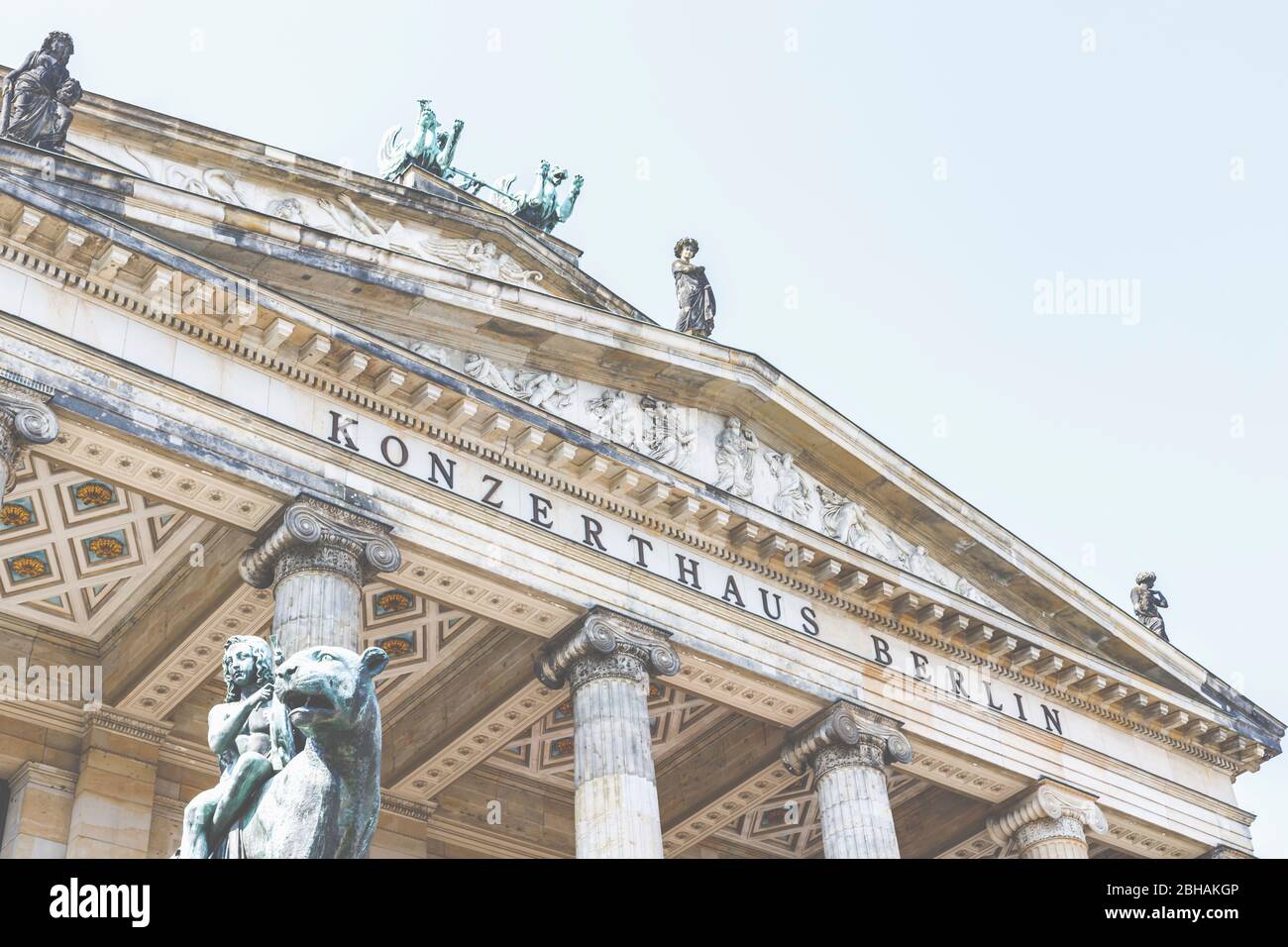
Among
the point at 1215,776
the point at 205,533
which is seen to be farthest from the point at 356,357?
the point at 1215,776

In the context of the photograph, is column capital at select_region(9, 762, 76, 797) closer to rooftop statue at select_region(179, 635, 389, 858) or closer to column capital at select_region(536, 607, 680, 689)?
column capital at select_region(536, 607, 680, 689)

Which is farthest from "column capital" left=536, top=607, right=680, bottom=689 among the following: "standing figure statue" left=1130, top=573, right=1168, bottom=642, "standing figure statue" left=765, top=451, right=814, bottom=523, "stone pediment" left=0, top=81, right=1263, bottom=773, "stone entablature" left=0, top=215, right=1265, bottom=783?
"standing figure statue" left=1130, top=573, right=1168, bottom=642

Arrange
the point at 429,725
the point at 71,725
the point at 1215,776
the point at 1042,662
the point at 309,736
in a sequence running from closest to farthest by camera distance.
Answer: the point at 309,736 → the point at 71,725 → the point at 429,725 → the point at 1042,662 → the point at 1215,776

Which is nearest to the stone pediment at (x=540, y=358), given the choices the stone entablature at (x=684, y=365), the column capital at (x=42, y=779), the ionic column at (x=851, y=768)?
the stone entablature at (x=684, y=365)

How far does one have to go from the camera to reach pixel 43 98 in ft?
56.0

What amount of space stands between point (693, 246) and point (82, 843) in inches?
432

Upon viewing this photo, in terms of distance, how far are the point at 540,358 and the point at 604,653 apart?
377 centimetres

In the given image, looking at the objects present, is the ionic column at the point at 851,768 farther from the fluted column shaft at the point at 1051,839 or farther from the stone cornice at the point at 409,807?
the stone cornice at the point at 409,807

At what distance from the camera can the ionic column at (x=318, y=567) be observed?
52.0 feet

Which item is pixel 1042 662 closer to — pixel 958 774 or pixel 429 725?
pixel 958 774

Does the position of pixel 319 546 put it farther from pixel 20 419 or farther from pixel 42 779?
pixel 42 779

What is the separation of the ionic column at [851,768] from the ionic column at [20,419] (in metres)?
9.72

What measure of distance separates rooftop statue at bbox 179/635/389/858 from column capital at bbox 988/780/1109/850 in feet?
56.5
